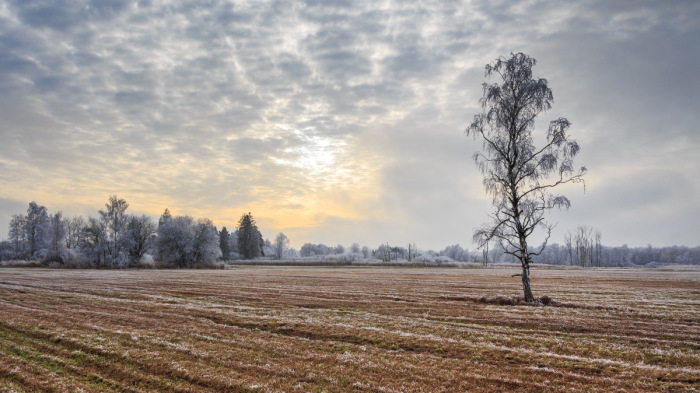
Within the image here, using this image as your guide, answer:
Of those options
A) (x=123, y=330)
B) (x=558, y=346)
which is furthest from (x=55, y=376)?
(x=558, y=346)

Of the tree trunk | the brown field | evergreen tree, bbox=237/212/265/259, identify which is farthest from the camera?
evergreen tree, bbox=237/212/265/259

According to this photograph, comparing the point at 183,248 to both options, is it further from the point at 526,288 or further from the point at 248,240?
the point at 526,288

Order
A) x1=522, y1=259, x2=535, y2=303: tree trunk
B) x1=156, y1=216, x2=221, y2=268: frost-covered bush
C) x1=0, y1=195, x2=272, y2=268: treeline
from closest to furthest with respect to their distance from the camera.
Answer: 1. x1=522, y1=259, x2=535, y2=303: tree trunk
2. x1=0, y1=195, x2=272, y2=268: treeline
3. x1=156, y1=216, x2=221, y2=268: frost-covered bush

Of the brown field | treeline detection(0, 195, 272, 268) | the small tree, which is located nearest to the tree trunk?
the brown field

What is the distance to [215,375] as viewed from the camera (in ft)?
33.0

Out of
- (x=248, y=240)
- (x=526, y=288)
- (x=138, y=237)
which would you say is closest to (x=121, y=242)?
(x=138, y=237)

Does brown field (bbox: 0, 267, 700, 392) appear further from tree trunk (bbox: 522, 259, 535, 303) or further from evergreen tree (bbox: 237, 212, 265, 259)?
evergreen tree (bbox: 237, 212, 265, 259)

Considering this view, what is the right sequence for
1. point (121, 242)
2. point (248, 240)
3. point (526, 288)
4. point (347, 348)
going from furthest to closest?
point (248, 240)
point (121, 242)
point (526, 288)
point (347, 348)

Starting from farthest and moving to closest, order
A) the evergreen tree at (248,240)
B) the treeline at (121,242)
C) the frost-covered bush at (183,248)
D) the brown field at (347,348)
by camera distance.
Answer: the evergreen tree at (248,240)
the frost-covered bush at (183,248)
the treeline at (121,242)
the brown field at (347,348)

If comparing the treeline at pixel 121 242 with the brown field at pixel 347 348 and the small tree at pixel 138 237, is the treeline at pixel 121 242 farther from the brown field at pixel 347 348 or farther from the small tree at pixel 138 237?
the brown field at pixel 347 348

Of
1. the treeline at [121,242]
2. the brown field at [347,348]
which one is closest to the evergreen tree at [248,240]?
the treeline at [121,242]

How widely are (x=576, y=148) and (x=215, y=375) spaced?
27.4m

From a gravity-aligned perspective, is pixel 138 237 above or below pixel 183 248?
above

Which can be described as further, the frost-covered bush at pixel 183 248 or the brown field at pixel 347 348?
the frost-covered bush at pixel 183 248
